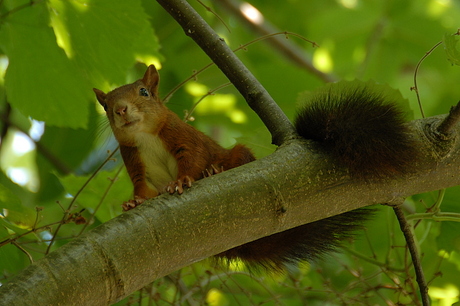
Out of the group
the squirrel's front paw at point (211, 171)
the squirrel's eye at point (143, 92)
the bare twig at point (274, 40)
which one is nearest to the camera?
the squirrel's front paw at point (211, 171)

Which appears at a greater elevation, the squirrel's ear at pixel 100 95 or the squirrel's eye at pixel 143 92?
the squirrel's ear at pixel 100 95

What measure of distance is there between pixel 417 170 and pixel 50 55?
131cm

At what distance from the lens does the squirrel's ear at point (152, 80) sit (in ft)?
7.96

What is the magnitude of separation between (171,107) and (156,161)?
0.69 metres

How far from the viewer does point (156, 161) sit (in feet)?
7.47

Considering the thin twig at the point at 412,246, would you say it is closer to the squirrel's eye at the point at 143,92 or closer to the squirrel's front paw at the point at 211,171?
the squirrel's front paw at the point at 211,171

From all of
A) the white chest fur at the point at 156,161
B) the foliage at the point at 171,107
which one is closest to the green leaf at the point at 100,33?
the foliage at the point at 171,107

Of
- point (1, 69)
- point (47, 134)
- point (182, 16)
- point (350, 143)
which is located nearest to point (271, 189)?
point (350, 143)

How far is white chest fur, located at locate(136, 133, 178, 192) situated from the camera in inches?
89.3

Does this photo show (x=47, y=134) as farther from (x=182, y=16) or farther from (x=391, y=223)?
(x=391, y=223)

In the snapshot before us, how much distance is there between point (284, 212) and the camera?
1456 millimetres

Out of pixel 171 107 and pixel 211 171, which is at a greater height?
pixel 171 107

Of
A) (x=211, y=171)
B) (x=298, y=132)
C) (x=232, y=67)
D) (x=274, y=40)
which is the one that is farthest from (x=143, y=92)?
(x=274, y=40)

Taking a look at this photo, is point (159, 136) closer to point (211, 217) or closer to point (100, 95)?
point (100, 95)
